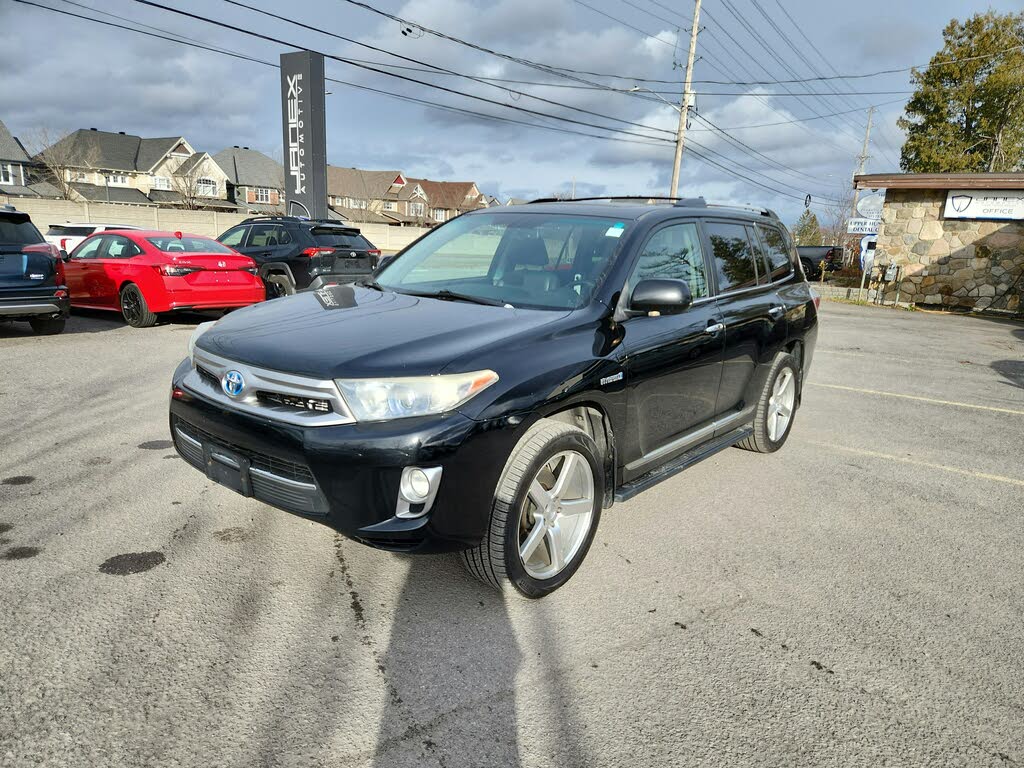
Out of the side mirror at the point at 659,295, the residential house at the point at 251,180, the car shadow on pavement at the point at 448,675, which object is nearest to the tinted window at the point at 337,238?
the side mirror at the point at 659,295

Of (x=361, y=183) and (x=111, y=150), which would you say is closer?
(x=111, y=150)

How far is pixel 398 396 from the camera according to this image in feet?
8.75

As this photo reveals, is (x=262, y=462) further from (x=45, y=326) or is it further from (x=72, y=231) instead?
(x=72, y=231)

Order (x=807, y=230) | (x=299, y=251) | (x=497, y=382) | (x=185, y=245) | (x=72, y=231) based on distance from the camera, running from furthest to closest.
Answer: (x=807, y=230) < (x=72, y=231) < (x=299, y=251) < (x=185, y=245) < (x=497, y=382)

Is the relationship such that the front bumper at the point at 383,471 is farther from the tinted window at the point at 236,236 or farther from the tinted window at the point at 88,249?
the tinted window at the point at 236,236

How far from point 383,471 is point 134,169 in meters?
81.6

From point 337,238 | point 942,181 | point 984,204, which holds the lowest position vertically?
point 337,238

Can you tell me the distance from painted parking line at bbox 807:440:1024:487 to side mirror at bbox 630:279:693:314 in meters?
2.98

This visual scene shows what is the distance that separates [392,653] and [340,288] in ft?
7.50

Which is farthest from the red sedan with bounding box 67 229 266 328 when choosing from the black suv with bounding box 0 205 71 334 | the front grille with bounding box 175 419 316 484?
the front grille with bounding box 175 419 316 484

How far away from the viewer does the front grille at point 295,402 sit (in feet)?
8.93

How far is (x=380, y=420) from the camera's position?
2.65m

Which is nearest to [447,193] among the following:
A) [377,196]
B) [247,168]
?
[377,196]

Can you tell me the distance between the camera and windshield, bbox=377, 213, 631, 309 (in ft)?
11.8
